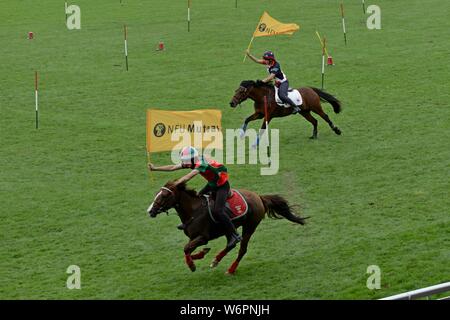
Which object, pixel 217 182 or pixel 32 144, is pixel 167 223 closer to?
pixel 217 182

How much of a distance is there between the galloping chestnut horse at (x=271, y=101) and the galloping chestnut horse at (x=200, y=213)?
25.8 ft

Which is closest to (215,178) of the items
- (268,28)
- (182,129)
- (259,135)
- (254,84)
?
(182,129)

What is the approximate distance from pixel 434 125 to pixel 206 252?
1194cm

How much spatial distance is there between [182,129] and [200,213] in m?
5.64

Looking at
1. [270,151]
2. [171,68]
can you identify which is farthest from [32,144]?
[171,68]

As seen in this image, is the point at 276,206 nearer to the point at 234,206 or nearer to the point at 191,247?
the point at 234,206

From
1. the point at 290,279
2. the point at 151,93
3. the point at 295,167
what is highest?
the point at 151,93

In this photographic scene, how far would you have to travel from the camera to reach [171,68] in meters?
34.1

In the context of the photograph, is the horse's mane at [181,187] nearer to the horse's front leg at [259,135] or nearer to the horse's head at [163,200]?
the horse's head at [163,200]

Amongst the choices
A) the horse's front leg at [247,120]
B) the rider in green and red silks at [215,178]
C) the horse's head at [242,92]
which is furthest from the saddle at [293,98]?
the rider in green and red silks at [215,178]

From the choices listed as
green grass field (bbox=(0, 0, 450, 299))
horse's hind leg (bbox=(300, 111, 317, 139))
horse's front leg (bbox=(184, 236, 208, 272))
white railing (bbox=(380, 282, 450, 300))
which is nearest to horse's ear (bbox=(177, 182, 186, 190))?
horse's front leg (bbox=(184, 236, 208, 272))

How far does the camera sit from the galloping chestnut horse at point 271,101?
2445 cm

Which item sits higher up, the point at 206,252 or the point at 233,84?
the point at 233,84

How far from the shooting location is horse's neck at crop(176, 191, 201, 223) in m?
16.0
